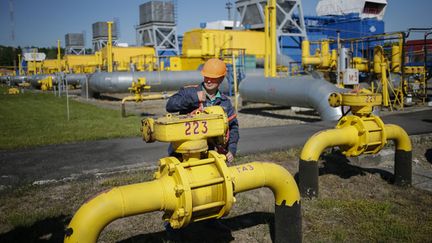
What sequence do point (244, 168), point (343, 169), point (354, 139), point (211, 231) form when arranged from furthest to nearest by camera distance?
point (343, 169)
point (354, 139)
point (211, 231)
point (244, 168)

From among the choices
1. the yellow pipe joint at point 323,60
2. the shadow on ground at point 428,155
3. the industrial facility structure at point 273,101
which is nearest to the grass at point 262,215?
the industrial facility structure at point 273,101

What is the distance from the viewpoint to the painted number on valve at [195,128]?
8.47 feet

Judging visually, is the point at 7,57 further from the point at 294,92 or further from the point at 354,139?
the point at 354,139

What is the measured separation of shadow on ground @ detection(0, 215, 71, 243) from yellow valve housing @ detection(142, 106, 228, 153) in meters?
1.69

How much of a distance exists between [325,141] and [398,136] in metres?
1.16

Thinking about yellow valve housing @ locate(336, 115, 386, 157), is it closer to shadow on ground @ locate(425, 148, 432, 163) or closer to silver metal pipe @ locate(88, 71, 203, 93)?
shadow on ground @ locate(425, 148, 432, 163)

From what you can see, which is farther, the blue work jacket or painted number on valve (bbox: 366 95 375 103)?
painted number on valve (bbox: 366 95 375 103)

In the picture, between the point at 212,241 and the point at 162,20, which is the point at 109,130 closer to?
the point at 212,241

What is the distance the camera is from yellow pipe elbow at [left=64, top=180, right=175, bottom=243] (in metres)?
2.27

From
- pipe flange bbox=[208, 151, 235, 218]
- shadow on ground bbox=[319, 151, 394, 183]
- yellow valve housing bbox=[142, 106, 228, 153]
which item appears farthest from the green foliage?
pipe flange bbox=[208, 151, 235, 218]

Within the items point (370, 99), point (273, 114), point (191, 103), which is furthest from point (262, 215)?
point (273, 114)

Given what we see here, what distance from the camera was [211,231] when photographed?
150 inches

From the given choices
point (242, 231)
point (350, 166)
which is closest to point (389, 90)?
point (350, 166)

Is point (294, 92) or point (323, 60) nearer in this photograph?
point (294, 92)
